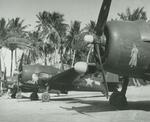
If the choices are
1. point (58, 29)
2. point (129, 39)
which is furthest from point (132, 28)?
point (58, 29)

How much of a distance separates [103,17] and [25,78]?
10728 millimetres

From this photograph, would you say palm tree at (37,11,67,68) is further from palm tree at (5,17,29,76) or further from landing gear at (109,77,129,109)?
landing gear at (109,77,129,109)

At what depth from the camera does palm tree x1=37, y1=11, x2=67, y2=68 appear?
182 feet

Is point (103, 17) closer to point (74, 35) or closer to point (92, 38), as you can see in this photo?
point (92, 38)

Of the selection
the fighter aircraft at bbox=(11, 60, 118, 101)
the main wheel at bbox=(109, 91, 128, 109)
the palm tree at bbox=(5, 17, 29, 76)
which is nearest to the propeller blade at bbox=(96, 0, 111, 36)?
the main wheel at bbox=(109, 91, 128, 109)

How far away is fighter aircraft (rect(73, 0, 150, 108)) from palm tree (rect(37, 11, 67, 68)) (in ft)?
139

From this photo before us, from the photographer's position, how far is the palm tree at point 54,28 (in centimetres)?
5548

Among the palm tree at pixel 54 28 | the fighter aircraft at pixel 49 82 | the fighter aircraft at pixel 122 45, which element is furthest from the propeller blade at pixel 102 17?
the palm tree at pixel 54 28

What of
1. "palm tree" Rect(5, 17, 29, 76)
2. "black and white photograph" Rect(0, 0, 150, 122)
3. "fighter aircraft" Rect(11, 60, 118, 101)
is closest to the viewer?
"black and white photograph" Rect(0, 0, 150, 122)

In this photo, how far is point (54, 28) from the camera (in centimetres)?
5597

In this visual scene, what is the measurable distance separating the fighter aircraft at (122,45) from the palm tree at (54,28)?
1672 inches

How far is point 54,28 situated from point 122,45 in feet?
148

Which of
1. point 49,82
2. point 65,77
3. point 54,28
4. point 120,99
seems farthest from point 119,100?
point 54,28

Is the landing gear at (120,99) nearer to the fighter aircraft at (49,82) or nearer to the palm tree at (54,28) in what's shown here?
the fighter aircraft at (49,82)
